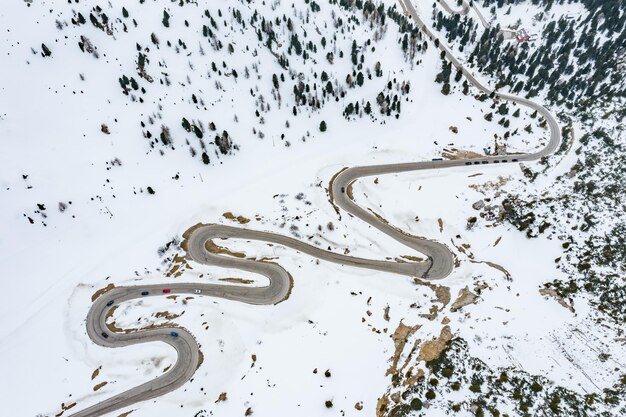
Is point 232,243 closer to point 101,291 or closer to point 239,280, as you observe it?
point 239,280

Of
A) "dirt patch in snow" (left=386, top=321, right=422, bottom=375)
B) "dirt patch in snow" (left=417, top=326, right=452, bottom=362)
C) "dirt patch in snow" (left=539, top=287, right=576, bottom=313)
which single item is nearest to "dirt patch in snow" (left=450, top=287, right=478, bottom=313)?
"dirt patch in snow" (left=417, top=326, right=452, bottom=362)

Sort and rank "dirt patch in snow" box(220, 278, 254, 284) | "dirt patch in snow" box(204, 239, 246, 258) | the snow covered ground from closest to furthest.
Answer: the snow covered ground → "dirt patch in snow" box(220, 278, 254, 284) → "dirt patch in snow" box(204, 239, 246, 258)

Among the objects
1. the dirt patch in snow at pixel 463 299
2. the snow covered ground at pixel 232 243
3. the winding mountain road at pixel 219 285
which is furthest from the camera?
the dirt patch in snow at pixel 463 299

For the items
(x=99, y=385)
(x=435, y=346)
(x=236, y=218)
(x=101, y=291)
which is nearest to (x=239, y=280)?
(x=236, y=218)

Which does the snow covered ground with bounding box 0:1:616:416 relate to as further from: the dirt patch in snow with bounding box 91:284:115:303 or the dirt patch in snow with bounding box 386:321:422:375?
the dirt patch in snow with bounding box 386:321:422:375

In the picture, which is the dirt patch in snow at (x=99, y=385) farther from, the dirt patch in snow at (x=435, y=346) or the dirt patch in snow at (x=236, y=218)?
the dirt patch in snow at (x=435, y=346)

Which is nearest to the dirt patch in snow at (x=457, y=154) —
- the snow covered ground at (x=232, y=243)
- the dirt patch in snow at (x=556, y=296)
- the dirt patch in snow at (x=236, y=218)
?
the snow covered ground at (x=232, y=243)

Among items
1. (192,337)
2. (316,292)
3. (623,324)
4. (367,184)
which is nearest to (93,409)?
(192,337)

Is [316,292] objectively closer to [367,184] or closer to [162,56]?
[367,184]
